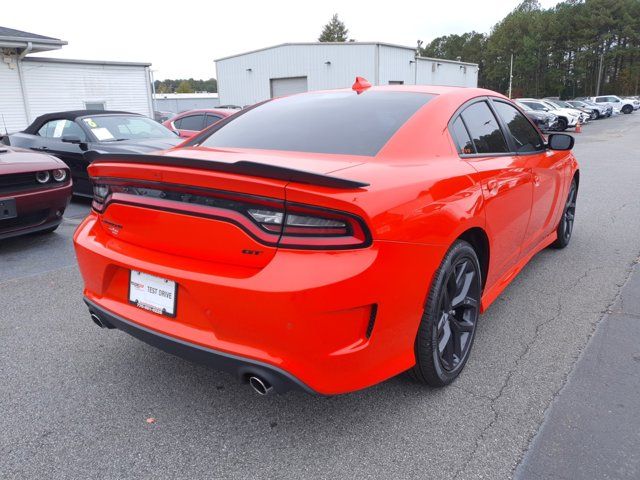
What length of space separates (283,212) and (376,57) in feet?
101

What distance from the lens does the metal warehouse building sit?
30.7 m

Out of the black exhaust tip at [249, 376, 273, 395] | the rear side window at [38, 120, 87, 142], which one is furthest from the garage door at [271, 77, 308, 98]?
the black exhaust tip at [249, 376, 273, 395]

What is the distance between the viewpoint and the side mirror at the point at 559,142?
12.5ft

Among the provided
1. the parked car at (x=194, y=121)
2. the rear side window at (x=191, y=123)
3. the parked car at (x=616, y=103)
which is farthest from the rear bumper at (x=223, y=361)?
the parked car at (x=616, y=103)

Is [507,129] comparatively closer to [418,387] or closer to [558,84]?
[418,387]

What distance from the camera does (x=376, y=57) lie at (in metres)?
30.3

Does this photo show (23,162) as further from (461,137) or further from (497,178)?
(497,178)

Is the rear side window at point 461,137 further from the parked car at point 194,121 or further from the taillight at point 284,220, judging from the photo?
the parked car at point 194,121

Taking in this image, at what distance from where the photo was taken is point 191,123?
1062 centimetres

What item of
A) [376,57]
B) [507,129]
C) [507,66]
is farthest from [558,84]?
[507,129]

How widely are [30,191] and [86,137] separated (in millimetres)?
2743

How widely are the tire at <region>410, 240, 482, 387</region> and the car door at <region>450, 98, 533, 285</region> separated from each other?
0.30 metres

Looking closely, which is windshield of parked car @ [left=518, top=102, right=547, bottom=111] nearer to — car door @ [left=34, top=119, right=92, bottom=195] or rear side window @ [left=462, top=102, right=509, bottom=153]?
car door @ [left=34, top=119, right=92, bottom=195]

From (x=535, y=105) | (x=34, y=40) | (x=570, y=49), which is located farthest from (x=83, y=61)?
(x=570, y=49)
